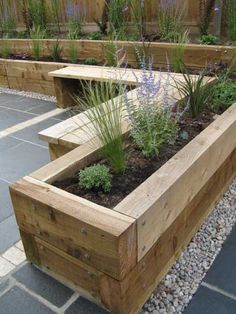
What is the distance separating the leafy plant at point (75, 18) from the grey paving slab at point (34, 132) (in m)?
2.00

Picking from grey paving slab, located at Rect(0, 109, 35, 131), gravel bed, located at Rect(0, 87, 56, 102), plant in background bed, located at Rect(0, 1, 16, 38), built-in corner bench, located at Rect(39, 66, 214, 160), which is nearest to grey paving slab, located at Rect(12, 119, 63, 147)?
grey paving slab, located at Rect(0, 109, 35, 131)

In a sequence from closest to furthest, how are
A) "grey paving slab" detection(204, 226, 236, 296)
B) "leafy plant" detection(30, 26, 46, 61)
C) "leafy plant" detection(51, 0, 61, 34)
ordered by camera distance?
"grey paving slab" detection(204, 226, 236, 296), "leafy plant" detection(30, 26, 46, 61), "leafy plant" detection(51, 0, 61, 34)

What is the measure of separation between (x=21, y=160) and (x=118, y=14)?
2.88 metres

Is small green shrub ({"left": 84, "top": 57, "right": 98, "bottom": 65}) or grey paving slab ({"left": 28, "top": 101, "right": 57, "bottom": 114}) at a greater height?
small green shrub ({"left": 84, "top": 57, "right": 98, "bottom": 65})

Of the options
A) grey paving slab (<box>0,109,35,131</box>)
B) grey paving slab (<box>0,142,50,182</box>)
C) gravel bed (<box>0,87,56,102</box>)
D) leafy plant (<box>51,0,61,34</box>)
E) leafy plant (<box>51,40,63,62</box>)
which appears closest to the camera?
grey paving slab (<box>0,142,50,182</box>)

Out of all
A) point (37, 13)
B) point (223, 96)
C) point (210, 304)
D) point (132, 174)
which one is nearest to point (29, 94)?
point (37, 13)

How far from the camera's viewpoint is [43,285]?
1.76m

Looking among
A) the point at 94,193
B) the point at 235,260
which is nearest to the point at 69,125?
the point at 94,193

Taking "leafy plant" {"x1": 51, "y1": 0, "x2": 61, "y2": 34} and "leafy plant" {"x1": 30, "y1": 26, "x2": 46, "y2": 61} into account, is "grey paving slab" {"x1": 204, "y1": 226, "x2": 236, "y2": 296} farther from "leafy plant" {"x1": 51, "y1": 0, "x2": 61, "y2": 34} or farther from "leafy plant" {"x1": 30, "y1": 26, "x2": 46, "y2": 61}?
"leafy plant" {"x1": 51, "y1": 0, "x2": 61, "y2": 34}

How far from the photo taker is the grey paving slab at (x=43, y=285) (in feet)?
5.53

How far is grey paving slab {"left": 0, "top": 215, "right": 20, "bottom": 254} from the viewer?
2.07 metres

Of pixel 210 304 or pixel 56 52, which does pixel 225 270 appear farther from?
pixel 56 52

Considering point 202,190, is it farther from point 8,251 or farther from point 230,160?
point 8,251

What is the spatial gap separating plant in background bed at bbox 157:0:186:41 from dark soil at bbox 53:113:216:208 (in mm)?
2488
